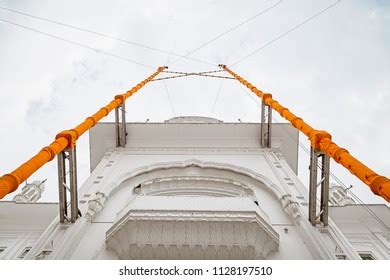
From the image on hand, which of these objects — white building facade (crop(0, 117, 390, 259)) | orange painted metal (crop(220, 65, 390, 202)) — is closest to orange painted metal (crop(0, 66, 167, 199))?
white building facade (crop(0, 117, 390, 259))

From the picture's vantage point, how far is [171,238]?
9.96 metres

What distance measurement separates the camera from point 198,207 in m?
10.6

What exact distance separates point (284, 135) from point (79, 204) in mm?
10144

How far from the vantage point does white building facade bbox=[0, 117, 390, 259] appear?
32.6 feet

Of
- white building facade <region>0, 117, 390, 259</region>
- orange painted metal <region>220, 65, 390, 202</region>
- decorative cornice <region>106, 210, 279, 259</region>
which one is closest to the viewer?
orange painted metal <region>220, 65, 390, 202</region>

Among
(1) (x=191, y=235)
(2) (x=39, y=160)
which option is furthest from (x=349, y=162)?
(2) (x=39, y=160)

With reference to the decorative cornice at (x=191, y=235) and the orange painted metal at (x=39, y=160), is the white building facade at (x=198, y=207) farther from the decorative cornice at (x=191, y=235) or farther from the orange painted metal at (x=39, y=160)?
the orange painted metal at (x=39, y=160)

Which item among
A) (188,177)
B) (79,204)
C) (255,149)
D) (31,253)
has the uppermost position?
(255,149)

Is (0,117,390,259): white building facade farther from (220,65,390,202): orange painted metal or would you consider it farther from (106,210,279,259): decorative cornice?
(220,65,390,202): orange painted metal

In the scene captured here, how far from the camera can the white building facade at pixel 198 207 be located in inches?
392
